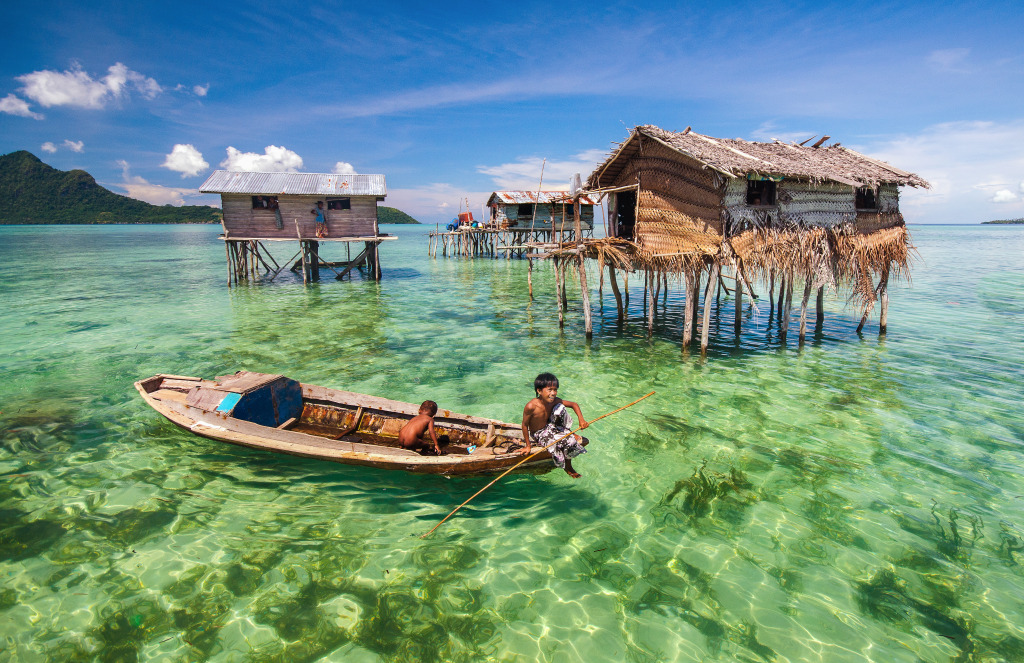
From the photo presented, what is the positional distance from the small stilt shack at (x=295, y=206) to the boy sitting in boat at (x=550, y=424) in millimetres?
23356

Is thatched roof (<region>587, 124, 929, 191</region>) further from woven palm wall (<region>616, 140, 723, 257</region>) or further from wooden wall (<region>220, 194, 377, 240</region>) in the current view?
wooden wall (<region>220, 194, 377, 240</region>)

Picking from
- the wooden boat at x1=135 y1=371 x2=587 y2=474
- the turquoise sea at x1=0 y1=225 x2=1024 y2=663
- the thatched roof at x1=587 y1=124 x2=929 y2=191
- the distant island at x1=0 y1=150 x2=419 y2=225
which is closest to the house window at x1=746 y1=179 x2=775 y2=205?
the thatched roof at x1=587 y1=124 x2=929 y2=191

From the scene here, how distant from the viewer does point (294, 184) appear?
89.1 ft

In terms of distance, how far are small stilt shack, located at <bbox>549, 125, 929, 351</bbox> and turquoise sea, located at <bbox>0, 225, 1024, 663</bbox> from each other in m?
2.73

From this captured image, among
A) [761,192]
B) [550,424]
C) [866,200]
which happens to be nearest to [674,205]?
[761,192]

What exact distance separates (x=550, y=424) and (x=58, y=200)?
8710 inches

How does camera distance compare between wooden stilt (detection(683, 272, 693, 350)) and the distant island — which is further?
the distant island

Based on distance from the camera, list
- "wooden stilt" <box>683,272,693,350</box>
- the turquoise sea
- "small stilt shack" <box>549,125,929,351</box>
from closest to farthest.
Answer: the turquoise sea, "small stilt shack" <box>549,125,929,351</box>, "wooden stilt" <box>683,272,693,350</box>

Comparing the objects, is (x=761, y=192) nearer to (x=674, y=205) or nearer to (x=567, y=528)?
(x=674, y=205)

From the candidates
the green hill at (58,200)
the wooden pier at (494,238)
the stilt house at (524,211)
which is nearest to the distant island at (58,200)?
the green hill at (58,200)

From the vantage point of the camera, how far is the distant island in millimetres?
155000

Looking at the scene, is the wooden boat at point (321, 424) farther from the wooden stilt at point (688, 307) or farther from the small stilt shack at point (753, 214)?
the small stilt shack at point (753, 214)

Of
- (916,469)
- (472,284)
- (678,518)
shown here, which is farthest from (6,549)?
(472,284)

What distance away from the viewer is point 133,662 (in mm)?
4277
